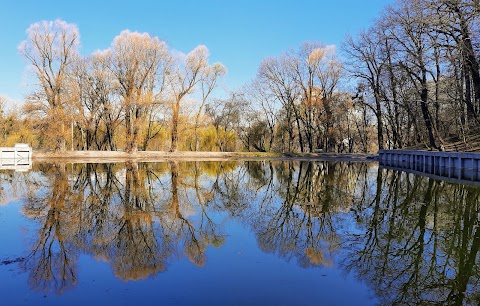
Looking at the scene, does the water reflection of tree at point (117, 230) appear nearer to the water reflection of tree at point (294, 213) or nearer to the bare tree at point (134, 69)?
the water reflection of tree at point (294, 213)

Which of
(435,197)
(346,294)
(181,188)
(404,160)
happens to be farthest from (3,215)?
(404,160)

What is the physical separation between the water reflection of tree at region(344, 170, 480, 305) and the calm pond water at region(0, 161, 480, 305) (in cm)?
3

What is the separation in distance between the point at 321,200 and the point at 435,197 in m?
4.16

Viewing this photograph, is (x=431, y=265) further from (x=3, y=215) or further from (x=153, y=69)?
(x=153, y=69)

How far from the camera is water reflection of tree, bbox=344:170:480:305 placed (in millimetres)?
5453

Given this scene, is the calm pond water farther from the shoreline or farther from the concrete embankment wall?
the shoreline

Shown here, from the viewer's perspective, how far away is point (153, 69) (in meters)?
45.4

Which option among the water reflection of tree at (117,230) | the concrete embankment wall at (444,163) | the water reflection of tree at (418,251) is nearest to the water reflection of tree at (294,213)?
the water reflection of tree at (418,251)

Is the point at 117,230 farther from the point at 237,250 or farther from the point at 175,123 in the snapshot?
the point at 175,123

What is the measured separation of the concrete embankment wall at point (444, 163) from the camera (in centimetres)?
2220

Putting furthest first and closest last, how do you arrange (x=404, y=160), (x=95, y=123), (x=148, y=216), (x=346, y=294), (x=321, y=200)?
(x=95, y=123)
(x=404, y=160)
(x=321, y=200)
(x=148, y=216)
(x=346, y=294)

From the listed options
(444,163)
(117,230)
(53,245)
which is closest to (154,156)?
(444,163)

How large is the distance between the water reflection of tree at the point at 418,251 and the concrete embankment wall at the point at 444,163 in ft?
Result: 33.7

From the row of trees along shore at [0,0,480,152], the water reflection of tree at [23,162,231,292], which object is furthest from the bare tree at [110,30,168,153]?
the water reflection of tree at [23,162,231,292]
